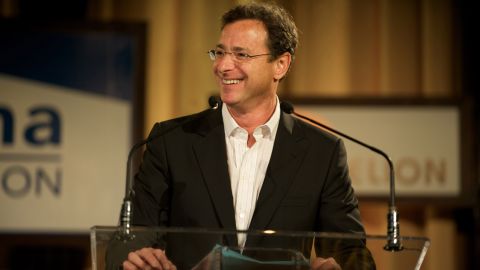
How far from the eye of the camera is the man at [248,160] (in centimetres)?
203

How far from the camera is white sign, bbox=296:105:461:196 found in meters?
3.69

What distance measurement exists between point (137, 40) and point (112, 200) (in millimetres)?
676

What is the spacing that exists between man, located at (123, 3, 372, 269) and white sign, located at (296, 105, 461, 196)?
4.82 ft

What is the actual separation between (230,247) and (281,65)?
78cm

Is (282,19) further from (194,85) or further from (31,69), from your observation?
(31,69)

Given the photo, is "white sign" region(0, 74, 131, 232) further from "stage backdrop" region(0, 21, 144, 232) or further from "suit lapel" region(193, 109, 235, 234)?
"suit lapel" region(193, 109, 235, 234)

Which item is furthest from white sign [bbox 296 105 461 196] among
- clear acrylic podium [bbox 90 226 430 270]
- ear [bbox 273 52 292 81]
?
clear acrylic podium [bbox 90 226 430 270]

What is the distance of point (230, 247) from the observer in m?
1.63

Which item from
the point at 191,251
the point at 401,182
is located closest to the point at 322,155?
the point at 191,251

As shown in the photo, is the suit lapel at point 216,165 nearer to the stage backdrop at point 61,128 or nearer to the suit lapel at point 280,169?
the suit lapel at point 280,169

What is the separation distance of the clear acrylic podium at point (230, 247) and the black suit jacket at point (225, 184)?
299mm

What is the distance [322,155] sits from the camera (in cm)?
214

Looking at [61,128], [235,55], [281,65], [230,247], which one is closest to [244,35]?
[235,55]

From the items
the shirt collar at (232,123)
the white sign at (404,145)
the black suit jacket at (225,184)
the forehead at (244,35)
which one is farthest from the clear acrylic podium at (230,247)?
the white sign at (404,145)
